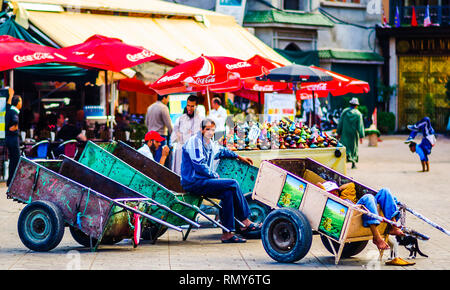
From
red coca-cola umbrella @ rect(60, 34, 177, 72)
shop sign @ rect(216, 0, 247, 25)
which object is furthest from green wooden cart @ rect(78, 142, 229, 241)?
shop sign @ rect(216, 0, 247, 25)

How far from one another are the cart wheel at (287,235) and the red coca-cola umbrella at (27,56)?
7788 mm

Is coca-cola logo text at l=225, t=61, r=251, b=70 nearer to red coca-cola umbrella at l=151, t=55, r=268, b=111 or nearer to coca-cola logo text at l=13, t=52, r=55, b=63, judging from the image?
red coca-cola umbrella at l=151, t=55, r=268, b=111

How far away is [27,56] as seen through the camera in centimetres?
1524

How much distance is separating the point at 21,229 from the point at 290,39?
82.5 feet

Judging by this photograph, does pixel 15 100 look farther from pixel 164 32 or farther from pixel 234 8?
pixel 234 8

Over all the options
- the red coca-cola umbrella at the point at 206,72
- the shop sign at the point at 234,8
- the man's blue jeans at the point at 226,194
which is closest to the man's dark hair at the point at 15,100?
the red coca-cola umbrella at the point at 206,72

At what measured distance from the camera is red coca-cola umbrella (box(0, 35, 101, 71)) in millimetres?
14992

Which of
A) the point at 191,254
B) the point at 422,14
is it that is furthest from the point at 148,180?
the point at 422,14

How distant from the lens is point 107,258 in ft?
28.7

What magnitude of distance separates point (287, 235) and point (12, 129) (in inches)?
312

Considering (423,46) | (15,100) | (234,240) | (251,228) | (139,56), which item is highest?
(423,46)

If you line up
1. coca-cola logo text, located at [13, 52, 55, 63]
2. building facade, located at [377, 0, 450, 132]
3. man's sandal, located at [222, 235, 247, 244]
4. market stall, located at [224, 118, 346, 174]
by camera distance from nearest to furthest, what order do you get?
man's sandal, located at [222, 235, 247, 244]
market stall, located at [224, 118, 346, 174]
coca-cola logo text, located at [13, 52, 55, 63]
building facade, located at [377, 0, 450, 132]

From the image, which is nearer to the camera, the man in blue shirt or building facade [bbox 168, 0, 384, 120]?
the man in blue shirt

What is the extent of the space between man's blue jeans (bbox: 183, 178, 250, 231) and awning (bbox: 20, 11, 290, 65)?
9.82 m
